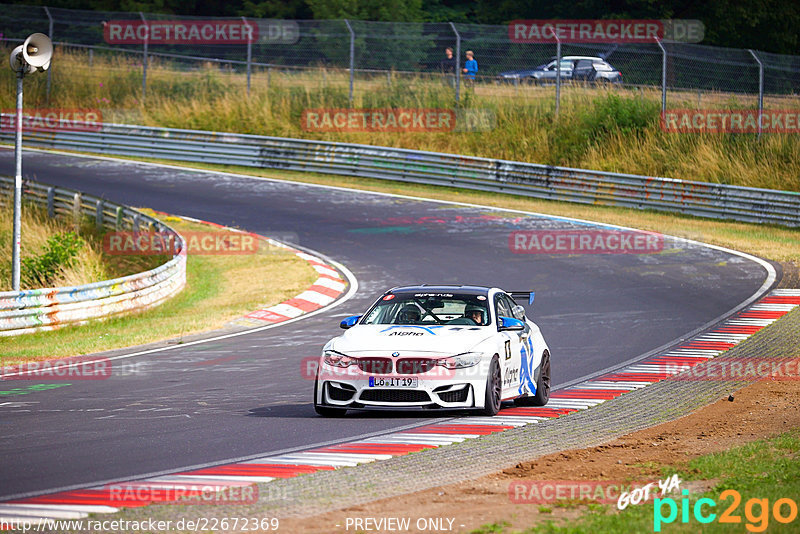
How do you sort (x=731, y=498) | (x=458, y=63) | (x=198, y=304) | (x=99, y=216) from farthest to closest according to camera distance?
1. (x=458, y=63)
2. (x=99, y=216)
3. (x=198, y=304)
4. (x=731, y=498)

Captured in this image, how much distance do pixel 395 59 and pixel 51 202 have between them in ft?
40.8

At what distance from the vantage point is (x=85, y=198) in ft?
92.4

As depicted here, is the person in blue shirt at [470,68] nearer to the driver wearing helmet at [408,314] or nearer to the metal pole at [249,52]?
the metal pole at [249,52]

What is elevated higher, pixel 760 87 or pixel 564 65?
pixel 564 65

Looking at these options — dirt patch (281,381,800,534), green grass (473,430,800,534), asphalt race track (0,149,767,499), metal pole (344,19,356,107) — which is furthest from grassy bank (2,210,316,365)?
green grass (473,430,800,534)

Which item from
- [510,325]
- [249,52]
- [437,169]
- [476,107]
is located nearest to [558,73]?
[476,107]

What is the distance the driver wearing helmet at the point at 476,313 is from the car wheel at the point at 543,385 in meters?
1.02

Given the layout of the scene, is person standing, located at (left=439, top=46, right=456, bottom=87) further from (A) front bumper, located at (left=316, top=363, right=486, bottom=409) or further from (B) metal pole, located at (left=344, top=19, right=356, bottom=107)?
(A) front bumper, located at (left=316, top=363, right=486, bottom=409)

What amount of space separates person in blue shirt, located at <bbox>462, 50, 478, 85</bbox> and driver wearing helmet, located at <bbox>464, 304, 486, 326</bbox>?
2449 centimetres

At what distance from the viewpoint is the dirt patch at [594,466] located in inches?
269

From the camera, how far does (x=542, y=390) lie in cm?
1244

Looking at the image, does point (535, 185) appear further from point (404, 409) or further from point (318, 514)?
point (318, 514)

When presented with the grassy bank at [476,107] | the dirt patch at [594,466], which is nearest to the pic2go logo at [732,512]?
the dirt patch at [594,466]

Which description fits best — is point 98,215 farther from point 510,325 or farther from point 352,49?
point 510,325
